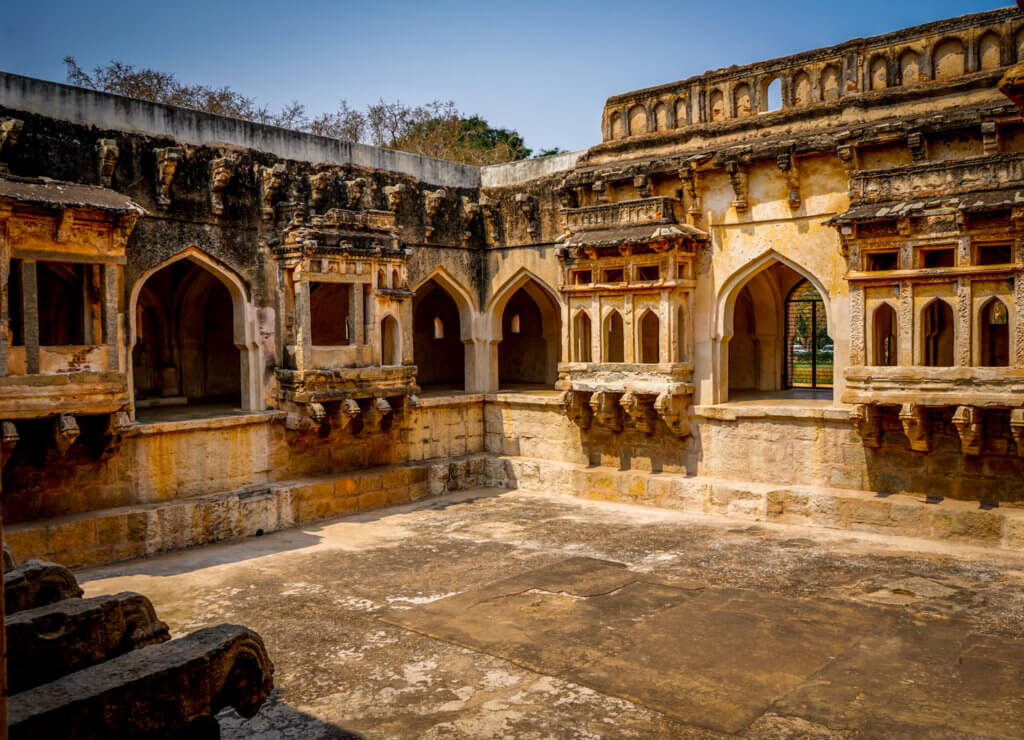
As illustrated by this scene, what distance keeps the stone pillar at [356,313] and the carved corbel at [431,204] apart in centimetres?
200

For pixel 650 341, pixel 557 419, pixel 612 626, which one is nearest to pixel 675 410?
pixel 557 419

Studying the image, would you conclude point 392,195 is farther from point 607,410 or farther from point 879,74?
point 879,74

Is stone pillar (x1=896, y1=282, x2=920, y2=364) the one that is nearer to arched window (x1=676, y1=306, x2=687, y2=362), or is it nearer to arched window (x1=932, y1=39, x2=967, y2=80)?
arched window (x1=932, y1=39, x2=967, y2=80)

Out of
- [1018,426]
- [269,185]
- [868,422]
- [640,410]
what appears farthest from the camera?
[640,410]

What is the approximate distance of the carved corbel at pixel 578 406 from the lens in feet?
37.6

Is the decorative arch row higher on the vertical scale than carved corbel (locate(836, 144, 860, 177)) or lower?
lower

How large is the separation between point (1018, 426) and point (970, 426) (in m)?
0.41

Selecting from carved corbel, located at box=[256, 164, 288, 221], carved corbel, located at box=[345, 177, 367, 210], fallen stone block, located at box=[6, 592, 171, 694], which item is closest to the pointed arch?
carved corbel, located at box=[256, 164, 288, 221]

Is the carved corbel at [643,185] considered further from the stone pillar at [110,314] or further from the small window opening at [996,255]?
the stone pillar at [110,314]

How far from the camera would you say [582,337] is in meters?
11.6

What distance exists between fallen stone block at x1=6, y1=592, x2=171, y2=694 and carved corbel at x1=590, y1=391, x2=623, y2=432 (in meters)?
7.63

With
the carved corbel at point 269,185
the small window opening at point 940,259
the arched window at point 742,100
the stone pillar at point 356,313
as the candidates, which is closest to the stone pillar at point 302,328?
the stone pillar at point 356,313

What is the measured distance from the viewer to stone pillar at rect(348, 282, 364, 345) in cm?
1078

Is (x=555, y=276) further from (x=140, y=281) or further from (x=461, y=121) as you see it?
(x=461, y=121)
